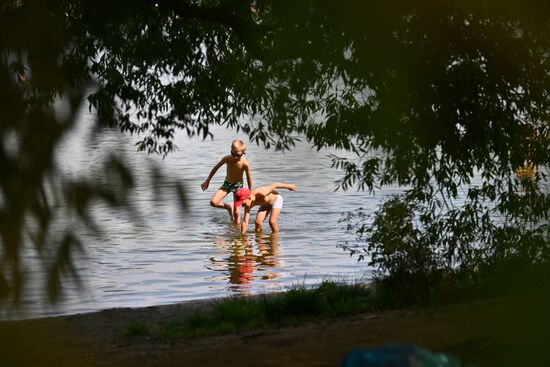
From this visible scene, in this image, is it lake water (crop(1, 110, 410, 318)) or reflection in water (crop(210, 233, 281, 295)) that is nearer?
lake water (crop(1, 110, 410, 318))

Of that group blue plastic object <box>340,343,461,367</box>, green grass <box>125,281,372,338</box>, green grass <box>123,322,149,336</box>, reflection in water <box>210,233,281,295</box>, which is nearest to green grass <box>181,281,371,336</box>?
green grass <box>125,281,372,338</box>

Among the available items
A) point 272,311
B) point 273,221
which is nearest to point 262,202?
point 273,221

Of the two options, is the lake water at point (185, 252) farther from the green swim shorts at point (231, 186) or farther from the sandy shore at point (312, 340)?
the green swim shorts at point (231, 186)

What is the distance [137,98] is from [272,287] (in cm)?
319

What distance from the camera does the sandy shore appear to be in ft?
23.4

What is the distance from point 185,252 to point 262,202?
2.98 metres

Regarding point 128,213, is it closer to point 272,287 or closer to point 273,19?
point 273,19

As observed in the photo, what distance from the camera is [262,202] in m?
20.1

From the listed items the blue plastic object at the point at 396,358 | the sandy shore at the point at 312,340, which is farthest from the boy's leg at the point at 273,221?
the blue plastic object at the point at 396,358

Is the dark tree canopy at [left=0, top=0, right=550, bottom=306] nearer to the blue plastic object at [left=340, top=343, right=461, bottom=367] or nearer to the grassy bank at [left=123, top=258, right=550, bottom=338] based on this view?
the grassy bank at [left=123, top=258, right=550, bottom=338]

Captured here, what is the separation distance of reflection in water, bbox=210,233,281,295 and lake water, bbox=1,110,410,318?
0.6 inches

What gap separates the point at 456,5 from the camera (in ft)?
34.3

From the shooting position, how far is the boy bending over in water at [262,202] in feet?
65.2

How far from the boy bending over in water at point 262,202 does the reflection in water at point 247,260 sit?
0.47 m
